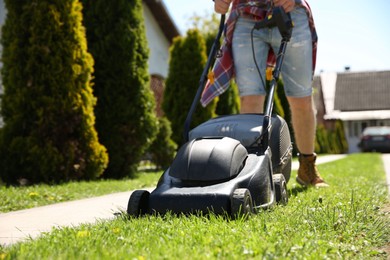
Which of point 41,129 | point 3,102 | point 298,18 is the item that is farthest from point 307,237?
point 3,102

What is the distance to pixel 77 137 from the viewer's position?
21.4ft

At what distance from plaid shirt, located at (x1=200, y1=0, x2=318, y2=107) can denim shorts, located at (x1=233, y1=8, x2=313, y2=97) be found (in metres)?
0.06

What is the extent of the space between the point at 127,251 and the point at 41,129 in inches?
176

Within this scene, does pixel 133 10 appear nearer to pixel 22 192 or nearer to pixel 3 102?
pixel 3 102

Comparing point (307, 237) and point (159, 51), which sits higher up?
point (159, 51)

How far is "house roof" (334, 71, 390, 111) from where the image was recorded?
34281mm

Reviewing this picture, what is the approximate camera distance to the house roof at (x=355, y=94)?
1302 inches

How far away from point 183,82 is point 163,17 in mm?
4914

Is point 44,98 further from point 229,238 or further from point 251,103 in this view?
→ point 229,238

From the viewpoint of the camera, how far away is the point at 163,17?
1500cm

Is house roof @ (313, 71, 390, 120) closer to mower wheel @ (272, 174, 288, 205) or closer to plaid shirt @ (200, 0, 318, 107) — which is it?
plaid shirt @ (200, 0, 318, 107)

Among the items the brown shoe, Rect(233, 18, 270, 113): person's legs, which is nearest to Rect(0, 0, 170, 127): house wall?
the brown shoe

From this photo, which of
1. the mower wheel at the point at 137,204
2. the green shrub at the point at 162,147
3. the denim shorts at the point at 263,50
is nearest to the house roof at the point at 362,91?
the green shrub at the point at 162,147

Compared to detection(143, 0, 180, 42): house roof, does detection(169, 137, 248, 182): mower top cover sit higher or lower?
lower
